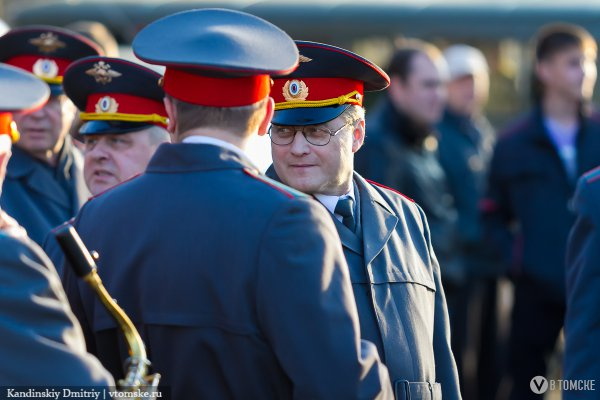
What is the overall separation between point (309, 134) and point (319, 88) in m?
0.17

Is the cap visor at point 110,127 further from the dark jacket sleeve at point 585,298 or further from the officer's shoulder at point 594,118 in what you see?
the officer's shoulder at point 594,118

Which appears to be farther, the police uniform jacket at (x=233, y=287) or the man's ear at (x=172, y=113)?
the man's ear at (x=172, y=113)

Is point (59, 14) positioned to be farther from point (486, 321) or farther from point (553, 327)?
point (553, 327)

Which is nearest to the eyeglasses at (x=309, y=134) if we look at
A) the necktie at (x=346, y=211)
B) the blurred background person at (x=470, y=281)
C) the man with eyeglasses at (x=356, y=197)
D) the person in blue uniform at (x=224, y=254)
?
the man with eyeglasses at (x=356, y=197)

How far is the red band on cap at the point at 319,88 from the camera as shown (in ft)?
14.0

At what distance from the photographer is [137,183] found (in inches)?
133

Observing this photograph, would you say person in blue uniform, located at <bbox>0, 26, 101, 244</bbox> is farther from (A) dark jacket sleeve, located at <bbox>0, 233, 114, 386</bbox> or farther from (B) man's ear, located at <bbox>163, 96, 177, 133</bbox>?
(A) dark jacket sleeve, located at <bbox>0, 233, 114, 386</bbox>

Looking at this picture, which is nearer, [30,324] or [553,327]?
[30,324]

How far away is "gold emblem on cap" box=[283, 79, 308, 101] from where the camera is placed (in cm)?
427

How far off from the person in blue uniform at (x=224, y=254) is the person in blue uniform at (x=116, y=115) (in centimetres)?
159

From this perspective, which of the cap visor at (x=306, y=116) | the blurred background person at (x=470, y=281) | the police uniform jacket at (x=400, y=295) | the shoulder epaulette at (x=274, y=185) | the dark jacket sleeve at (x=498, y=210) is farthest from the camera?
the blurred background person at (x=470, y=281)

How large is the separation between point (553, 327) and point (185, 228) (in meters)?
4.77

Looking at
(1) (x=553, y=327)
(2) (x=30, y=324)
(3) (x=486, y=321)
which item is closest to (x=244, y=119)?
(2) (x=30, y=324)

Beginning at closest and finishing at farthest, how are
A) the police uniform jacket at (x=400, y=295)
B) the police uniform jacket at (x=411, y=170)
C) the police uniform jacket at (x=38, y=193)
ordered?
the police uniform jacket at (x=400, y=295)
the police uniform jacket at (x=38, y=193)
the police uniform jacket at (x=411, y=170)
